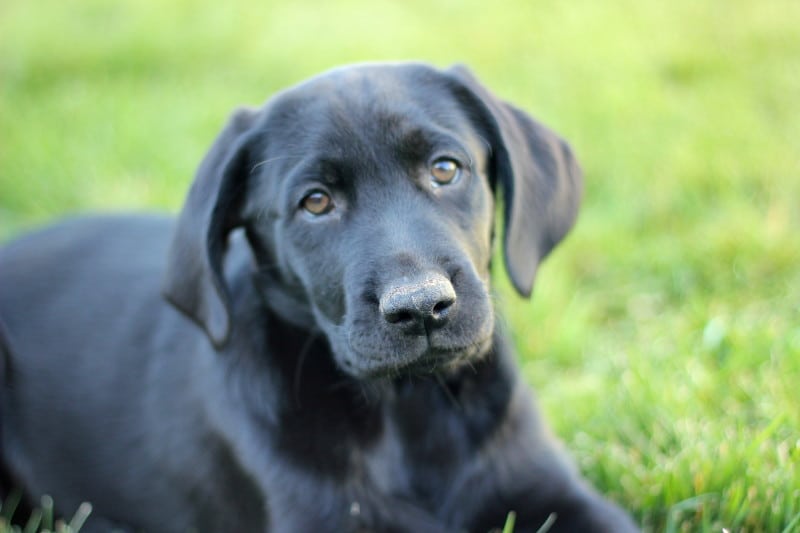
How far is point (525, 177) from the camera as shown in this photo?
99.7 inches

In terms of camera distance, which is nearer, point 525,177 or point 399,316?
point 399,316

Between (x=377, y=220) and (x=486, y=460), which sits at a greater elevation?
(x=377, y=220)

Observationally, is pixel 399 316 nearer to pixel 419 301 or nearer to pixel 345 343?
pixel 419 301

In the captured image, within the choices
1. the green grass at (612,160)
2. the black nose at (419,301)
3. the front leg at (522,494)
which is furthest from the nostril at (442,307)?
the green grass at (612,160)

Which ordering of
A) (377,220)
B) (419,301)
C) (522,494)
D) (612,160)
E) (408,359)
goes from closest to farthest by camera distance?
(419,301) → (408,359) → (377,220) → (522,494) → (612,160)

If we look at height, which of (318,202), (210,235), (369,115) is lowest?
(210,235)

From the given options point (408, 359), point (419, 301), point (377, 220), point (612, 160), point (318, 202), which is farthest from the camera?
point (612, 160)

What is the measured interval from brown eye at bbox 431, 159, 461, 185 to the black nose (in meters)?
0.38

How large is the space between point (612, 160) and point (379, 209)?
2.87 meters

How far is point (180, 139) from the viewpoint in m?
5.38

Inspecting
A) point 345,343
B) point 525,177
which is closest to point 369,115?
point 525,177

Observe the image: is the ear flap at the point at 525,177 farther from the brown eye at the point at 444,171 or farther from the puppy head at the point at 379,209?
the brown eye at the point at 444,171

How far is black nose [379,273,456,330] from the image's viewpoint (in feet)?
6.68

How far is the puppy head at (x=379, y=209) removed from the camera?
7.12ft
